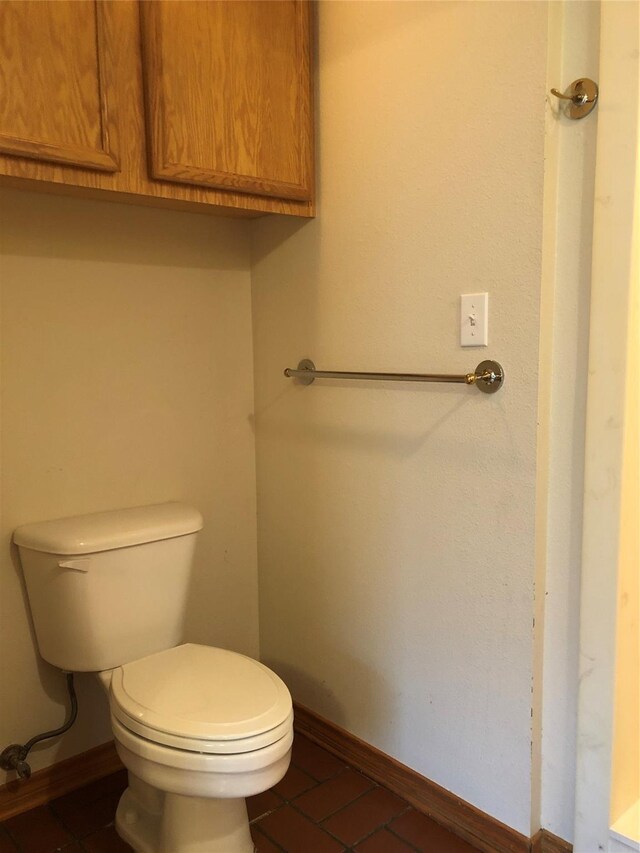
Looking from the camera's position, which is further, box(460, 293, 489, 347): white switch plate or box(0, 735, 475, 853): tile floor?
box(0, 735, 475, 853): tile floor

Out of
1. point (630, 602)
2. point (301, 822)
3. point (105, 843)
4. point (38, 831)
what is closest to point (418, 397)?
point (630, 602)

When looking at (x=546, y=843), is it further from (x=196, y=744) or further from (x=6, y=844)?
(x=6, y=844)

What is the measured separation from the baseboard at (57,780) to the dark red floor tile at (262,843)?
18.3 inches

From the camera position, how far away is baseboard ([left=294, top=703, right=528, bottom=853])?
1.44m

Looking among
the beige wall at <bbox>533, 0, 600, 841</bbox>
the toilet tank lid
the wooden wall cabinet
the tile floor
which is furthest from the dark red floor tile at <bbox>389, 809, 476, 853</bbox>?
the wooden wall cabinet

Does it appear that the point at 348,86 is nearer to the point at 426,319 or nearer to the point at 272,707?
the point at 426,319

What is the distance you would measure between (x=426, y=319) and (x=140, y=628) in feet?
3.32

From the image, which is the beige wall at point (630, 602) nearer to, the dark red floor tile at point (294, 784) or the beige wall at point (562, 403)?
the beige wall at point (562, 403)

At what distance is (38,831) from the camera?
1.57m

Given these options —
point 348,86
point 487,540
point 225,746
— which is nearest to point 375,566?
point 487,540

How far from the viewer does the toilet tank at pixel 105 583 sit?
1.52 meters

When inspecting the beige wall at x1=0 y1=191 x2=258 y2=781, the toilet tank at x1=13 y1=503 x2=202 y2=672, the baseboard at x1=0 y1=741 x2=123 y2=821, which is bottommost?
the baseboard at x1=0 y1=741 x2=123 y2=821

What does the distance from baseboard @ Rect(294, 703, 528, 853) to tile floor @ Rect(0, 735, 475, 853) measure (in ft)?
0.07

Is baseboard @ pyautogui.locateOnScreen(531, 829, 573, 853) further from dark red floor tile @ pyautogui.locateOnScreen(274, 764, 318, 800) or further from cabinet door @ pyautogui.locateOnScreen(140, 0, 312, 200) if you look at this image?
cabinet door @ pyautogui.locateOnScreen(140, 0, 312, 200)
